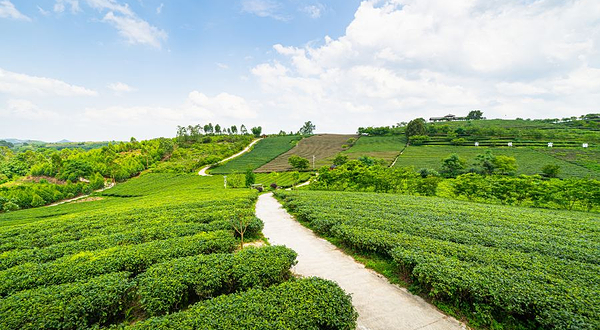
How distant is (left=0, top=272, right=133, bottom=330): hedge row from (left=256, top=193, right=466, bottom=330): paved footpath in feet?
21.2

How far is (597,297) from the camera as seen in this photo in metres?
6.28

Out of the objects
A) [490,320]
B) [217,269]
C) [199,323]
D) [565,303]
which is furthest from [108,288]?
[565,303]

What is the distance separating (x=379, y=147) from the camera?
274 feet

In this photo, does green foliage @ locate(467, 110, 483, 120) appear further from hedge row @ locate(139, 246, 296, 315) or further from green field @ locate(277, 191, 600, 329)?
hedge row @ locate(139, 246, 296, 315)

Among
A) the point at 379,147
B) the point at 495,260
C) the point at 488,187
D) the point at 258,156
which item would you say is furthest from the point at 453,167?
the point at 258,156

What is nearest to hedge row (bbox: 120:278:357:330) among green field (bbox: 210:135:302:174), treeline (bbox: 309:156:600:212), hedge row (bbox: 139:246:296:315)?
hedge row (bbox: 139:246:296:315)

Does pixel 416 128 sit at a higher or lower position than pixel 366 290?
higher

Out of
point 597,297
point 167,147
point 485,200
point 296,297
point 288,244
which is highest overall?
point 167,147

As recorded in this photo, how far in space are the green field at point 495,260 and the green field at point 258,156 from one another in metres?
48.7

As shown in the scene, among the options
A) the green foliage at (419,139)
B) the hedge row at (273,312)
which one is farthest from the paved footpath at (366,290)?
the green foliage at (419,139)

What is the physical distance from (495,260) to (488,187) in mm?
27396

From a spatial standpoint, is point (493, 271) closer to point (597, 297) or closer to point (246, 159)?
point (597, 297)

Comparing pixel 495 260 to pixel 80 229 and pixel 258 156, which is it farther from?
pixel 258 156

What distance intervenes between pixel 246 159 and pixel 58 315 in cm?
7814
